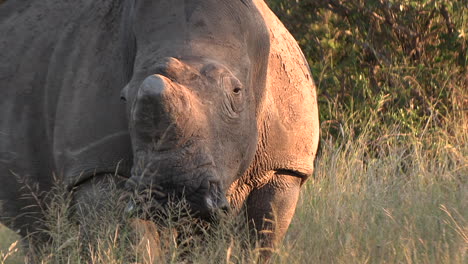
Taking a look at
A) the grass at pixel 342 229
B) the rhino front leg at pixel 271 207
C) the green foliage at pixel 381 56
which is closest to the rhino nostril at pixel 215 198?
the grass at pixel 342 229

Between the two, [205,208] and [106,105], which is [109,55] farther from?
[205,208]

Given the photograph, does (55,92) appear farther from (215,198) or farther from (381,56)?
(381,56)

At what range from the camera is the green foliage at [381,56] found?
8227mm

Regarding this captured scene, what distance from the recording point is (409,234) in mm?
4855

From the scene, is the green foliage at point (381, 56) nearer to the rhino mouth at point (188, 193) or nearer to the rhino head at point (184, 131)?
the rhino head at point (184, 131)

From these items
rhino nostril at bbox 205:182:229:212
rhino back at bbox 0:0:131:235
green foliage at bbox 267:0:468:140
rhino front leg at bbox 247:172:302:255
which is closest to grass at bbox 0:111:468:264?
rhino front leg at bbox 247:172:302:255

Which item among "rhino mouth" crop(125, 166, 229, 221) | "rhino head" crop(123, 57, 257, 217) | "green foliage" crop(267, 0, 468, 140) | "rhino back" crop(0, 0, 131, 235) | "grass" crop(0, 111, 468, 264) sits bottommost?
"green foliage" crop(267, 0, 468, 140)

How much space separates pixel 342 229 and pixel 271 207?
48 centimetres

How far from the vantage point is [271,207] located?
4820 millimetres

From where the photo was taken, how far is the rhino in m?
3.86

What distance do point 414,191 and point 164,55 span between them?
2.53 meters

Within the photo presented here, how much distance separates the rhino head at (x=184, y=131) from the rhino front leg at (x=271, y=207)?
0.73 meters

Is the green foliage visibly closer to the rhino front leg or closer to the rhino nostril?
the rhino front leg

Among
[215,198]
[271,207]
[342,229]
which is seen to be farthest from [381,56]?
[215,198]
